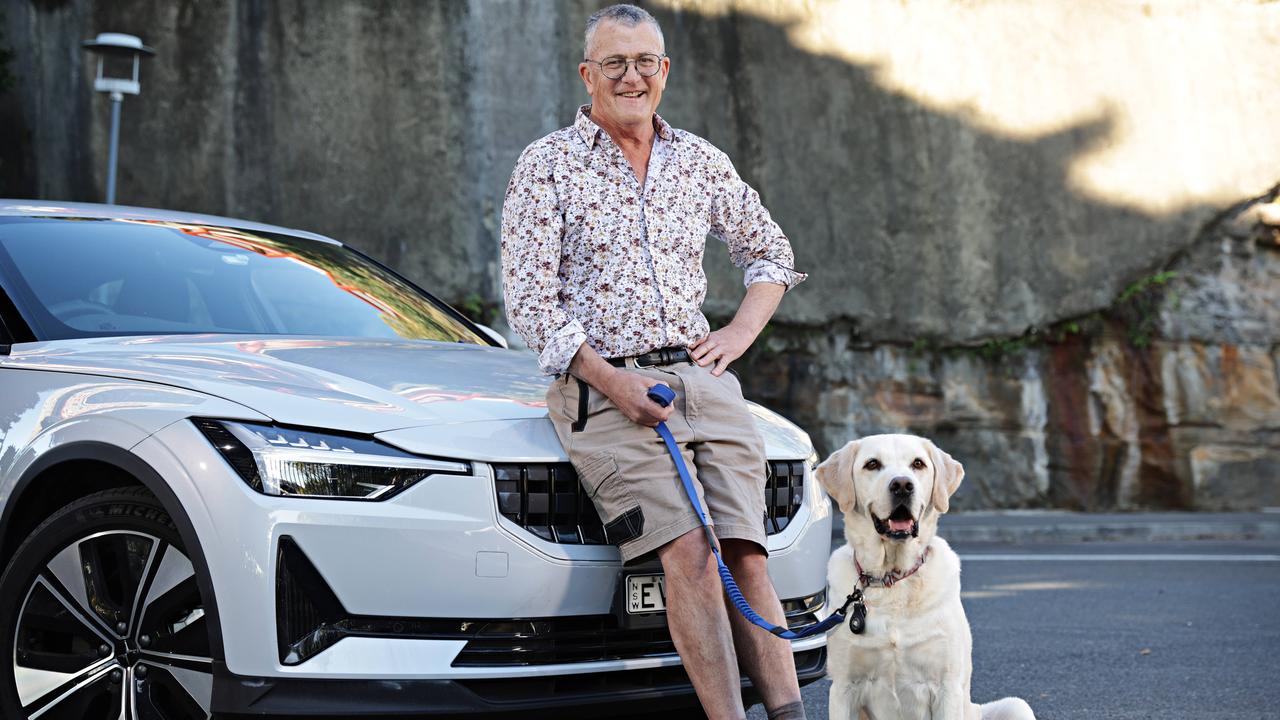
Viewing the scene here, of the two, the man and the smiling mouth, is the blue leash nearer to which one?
the man

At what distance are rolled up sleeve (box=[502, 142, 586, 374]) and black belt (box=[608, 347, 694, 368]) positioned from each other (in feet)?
0.42

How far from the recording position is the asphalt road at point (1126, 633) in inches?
205

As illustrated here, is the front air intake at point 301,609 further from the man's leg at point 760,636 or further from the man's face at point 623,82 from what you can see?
the man's face at point 623,82

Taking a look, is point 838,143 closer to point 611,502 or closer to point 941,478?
point 941,478

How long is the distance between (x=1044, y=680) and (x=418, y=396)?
330 centimetres

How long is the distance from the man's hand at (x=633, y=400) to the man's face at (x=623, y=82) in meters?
0.76

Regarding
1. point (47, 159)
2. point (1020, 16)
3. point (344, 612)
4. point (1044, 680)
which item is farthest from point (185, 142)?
point (344, 612)

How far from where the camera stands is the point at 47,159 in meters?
14.2

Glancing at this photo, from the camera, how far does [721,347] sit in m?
3.83

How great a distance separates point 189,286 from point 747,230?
1.88m

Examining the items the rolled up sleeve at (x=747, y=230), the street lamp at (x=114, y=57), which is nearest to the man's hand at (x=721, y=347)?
the rolled up sleeve at (x=747, y=230)

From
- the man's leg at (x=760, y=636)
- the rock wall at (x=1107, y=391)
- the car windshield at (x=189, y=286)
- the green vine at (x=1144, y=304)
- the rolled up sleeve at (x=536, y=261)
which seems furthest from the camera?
the green vine at (x=1144, y=304)

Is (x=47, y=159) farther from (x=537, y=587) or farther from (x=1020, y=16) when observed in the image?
(x=537, y=587)

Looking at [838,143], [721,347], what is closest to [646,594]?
[721,347]
